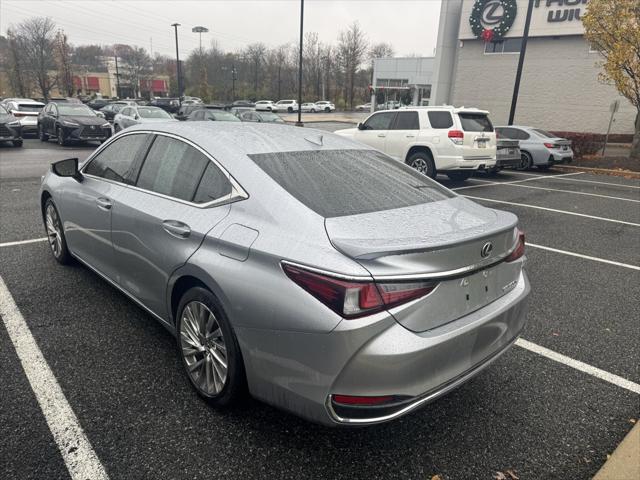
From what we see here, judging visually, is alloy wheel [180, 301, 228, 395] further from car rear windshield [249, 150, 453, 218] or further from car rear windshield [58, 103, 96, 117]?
car rear windshield [58, 103, 96, 117]

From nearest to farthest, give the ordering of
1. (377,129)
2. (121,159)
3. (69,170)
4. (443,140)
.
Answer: (121,159), (69,170), (443,140), (377,129)

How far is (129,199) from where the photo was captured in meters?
3.18

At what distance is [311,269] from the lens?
1953 millimetres

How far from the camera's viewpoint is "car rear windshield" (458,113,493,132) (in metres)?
10.4

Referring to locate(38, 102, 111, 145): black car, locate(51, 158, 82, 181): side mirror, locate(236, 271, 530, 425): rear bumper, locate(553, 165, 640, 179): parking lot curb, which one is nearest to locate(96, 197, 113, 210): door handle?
locate(51, 158, 82, 181): side mirror

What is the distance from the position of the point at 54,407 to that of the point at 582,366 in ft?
11.1

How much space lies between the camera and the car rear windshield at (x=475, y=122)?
1038 centimetres

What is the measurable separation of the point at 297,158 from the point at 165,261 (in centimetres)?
101

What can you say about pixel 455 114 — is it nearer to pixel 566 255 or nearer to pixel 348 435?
pixel 566 255

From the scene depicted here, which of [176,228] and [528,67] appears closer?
[176,228]

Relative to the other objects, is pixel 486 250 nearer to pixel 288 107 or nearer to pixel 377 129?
pixel 377 129

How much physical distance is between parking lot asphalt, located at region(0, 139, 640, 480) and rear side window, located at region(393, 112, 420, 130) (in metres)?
7.21

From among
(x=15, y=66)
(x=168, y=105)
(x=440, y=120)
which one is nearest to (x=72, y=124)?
(x=440, y=120)

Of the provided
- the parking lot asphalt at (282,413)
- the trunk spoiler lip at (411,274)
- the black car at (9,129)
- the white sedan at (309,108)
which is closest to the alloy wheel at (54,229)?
the parking lot asphalt at (282,413)
